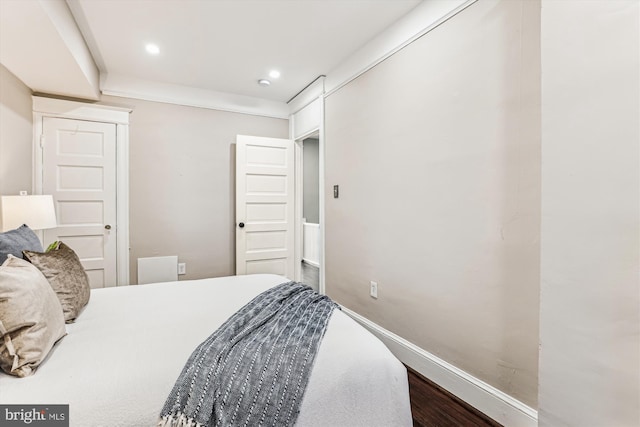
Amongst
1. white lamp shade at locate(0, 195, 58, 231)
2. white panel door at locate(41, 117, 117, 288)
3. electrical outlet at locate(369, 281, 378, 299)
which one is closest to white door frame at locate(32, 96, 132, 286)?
white panel door at locate(41, 117, 117, 288)

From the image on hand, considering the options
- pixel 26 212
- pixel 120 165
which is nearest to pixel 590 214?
pixel 26 212

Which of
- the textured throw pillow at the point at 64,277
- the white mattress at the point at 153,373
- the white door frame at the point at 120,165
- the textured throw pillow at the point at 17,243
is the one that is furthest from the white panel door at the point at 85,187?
the white mattress at the point at 153,373

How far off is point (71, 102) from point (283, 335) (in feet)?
11.0

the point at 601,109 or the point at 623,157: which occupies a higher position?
the point at 601,109

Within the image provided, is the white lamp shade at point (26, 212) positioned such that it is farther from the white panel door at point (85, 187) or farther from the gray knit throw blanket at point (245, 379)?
the gray knit throw blanket at point (245, 379)

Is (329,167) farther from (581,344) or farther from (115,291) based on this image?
(581,344)

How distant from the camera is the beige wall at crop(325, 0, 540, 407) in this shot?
5.14 ft

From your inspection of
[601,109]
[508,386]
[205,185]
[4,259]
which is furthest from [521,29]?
[205,185]

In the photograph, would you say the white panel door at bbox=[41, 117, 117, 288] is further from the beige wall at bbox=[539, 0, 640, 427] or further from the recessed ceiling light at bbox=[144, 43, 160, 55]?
the beige wall at bbox=[539, 0, 640, 427]

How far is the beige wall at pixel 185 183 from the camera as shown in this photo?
11.3 feet

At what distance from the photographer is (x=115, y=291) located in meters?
1.96

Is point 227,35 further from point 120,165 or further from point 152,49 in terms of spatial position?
point 120,165

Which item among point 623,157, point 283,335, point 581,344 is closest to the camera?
point 623,157

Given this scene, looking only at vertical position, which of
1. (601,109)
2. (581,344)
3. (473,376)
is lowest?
(473,376)
